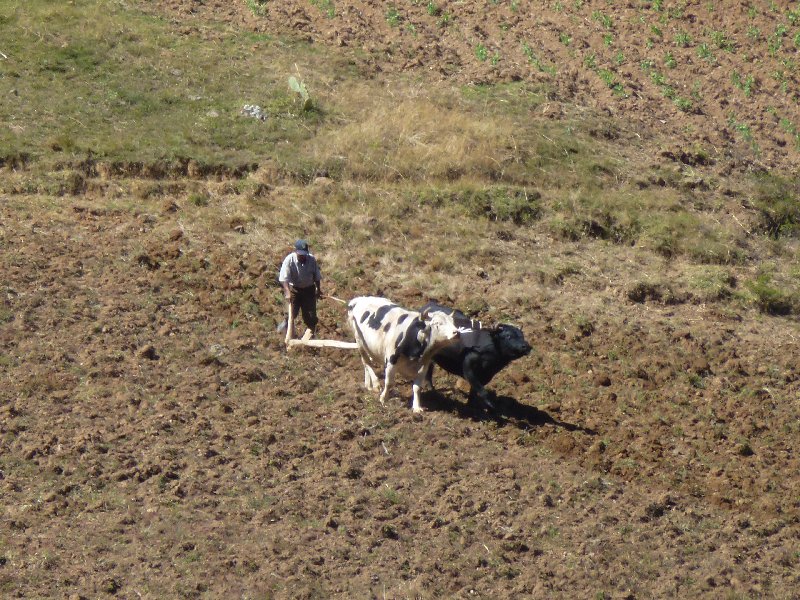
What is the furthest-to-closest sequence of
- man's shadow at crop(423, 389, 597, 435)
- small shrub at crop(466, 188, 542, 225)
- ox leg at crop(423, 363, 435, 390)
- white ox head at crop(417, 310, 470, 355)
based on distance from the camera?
small shrub at crop(466, 188, 542, 225) < ox leg at crop(423, 363, 435, 390) < man's shadow at crop(423, 389, 597, 435) < white ox head at crop(417, 310, 470, 355)

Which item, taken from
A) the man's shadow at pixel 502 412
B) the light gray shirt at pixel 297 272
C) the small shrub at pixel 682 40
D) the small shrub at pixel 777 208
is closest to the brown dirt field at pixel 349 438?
the man's shadow at pixel 502 412

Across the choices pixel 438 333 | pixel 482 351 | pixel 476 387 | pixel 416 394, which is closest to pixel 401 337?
pixel 438 333

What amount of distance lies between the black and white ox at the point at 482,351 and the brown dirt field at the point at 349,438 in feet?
1.61

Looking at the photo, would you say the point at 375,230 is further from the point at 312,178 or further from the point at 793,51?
the point at 793,51

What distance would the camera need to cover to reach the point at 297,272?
14.8 m

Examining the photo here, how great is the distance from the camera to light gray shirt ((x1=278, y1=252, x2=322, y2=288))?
14789 mm

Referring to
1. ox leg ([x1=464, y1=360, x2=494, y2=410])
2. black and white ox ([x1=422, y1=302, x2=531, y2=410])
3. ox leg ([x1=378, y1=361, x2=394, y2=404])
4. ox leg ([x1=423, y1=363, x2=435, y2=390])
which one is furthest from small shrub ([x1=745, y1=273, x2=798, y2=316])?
ox leg ([x1=378, y1=361, x2=394, y2=404])

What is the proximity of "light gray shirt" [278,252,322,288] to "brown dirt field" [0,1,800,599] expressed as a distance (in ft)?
3.46

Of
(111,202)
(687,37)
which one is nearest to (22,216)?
(111,202)

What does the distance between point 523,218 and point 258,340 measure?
22.4ft

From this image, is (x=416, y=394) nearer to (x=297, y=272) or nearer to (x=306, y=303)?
(x=306, y=303)

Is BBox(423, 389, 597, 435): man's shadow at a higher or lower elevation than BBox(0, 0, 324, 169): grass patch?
lower

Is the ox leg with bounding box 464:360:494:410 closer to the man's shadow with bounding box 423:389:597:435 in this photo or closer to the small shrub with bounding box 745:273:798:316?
the man's shadow with bounding box 423:389:597:435

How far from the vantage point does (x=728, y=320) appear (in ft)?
58.9
